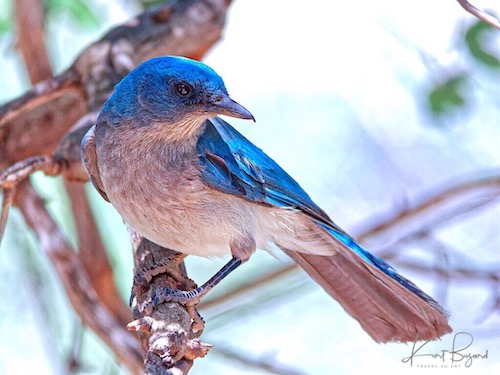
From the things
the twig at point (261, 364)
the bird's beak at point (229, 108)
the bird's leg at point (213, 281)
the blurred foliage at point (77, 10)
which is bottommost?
the twig at point (261, 364)

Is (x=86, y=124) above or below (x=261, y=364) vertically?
above

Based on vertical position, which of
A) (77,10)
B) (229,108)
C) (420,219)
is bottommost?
(420,219)

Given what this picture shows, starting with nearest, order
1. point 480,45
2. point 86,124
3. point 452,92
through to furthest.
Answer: point 86,124, point 480,45, point 452,92

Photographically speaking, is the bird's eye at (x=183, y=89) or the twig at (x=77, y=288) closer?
the bird's eye at (x=183, y=89)

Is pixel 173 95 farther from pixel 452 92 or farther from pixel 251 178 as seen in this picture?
pixel 452 92

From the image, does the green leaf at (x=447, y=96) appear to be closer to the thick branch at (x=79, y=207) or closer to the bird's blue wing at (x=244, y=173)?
the bird's blue wing at (x=244, y=173)

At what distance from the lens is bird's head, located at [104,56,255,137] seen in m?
3.45

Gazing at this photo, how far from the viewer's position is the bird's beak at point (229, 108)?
11.1 ft

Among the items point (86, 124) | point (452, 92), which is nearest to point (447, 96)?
point (452, 92)

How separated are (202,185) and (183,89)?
405mm

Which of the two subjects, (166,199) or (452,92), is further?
(452,92)

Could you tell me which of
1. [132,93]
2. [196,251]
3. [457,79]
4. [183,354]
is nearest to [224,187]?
[196,251]

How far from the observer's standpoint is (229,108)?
3.40 metres

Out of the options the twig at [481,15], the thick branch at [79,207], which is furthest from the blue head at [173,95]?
the thick branch at [79,207]
